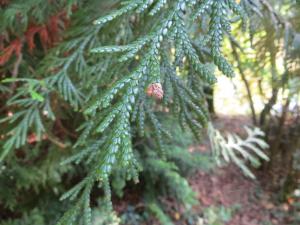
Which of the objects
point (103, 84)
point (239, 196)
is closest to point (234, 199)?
point (239, 196)

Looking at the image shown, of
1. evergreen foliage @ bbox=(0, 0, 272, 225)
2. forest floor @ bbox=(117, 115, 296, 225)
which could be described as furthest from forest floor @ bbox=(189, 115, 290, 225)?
evergreen foliage @ bbox=(0, 0, 272, 225)

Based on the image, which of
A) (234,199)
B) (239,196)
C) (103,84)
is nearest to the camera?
(103,84)

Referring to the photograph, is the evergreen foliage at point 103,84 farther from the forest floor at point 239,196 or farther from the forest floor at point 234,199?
the forest floor at point 239,196

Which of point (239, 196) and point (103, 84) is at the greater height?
point (239, 196)

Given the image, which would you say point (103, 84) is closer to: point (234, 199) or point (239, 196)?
point (234, 199)

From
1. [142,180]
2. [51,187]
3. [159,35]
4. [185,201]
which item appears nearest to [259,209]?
[185,201]

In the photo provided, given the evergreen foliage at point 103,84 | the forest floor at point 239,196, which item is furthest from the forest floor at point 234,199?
the evergreen foliage at point 103,84

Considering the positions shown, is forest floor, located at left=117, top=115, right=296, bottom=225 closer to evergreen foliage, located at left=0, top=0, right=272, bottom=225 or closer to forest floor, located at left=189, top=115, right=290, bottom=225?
forest floor, located at left=189, top=115, right=290, bottom=225

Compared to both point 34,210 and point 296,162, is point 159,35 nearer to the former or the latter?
point 34,210
